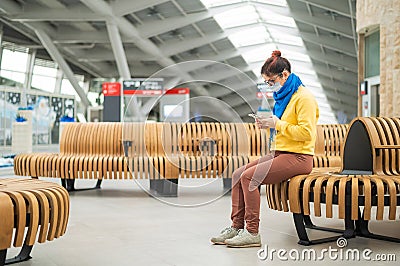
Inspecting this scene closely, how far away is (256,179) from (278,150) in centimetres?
28

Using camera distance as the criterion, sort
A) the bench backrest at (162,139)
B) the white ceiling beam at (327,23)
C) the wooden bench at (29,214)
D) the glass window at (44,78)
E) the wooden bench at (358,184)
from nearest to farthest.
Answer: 1. the wooden bench at (29,214)
2. the wooden bench at (358,184)
3. the bench backrest at (162,139)
4. the white ceiling beam at (327,23)
5. the glass window at (44,78)

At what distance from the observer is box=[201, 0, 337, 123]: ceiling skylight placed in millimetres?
20969

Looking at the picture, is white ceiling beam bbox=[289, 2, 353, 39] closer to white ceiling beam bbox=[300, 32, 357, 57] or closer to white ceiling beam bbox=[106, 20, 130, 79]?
white ceiling beam bbox=[300, 32, 357, 57]

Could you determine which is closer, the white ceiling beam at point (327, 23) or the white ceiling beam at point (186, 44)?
the white ceiling beam at point (327, 23)

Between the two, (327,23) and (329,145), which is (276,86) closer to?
(329,145)

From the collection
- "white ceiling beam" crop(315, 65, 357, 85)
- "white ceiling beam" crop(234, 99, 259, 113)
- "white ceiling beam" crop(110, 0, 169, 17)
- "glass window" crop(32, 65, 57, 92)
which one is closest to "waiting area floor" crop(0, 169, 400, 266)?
"white ceiling beam" crop(234, 99, 259, 113)

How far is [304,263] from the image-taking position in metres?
3.17

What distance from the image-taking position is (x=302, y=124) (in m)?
3.63

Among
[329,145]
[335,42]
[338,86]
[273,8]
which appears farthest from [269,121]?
[338,86]

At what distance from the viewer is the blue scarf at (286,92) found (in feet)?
12.4

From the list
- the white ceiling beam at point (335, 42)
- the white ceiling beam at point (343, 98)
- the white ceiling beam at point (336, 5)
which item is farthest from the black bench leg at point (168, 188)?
the white ceiling beam at point (343, 98)

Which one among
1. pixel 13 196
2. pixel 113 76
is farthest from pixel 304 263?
pixel 113 76

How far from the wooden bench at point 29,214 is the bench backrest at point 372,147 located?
2.18 meters

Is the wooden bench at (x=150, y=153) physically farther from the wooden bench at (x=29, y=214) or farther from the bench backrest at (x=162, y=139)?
the wooden bench at (x=29, y=214)
